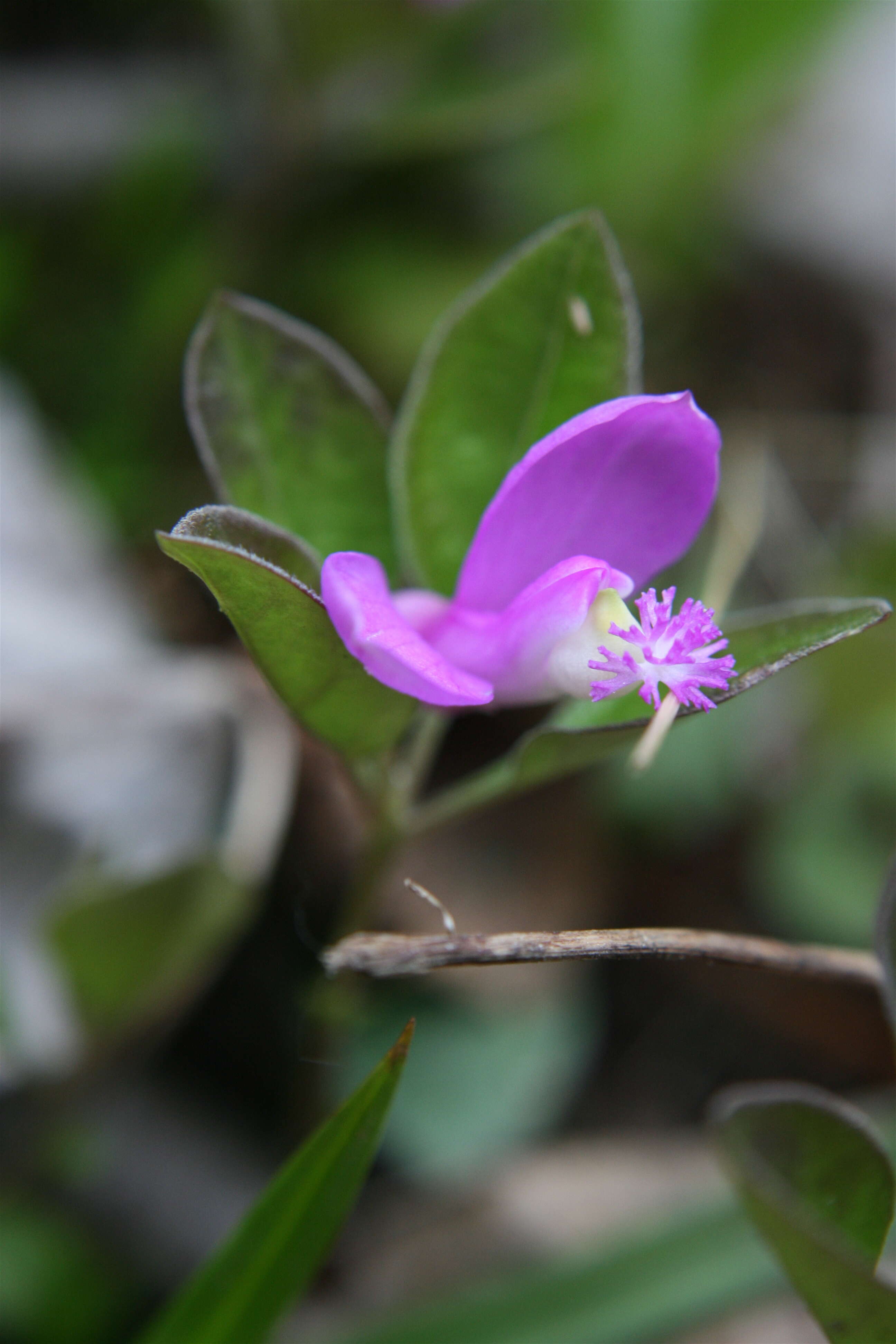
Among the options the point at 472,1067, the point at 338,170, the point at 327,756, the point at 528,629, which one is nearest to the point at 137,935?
the point at 327,756

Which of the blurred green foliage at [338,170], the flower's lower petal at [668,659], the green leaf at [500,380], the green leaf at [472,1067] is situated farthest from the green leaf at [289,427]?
the blurred green foliage at [338,170]

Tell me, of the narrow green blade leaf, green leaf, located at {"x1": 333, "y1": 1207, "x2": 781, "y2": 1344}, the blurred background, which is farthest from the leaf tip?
green leaf, located at {"x1": 333, "y1": 1207, "x2": 781, "y2": 1344}

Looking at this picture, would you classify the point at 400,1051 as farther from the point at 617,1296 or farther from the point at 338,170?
the point at 338,170

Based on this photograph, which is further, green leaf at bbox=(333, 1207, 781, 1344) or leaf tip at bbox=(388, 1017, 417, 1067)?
green leaf at bbox=(333, 1207, 781, 1344)

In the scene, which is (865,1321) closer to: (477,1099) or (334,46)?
(477,1099)

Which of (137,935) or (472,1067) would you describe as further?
(472,1067)

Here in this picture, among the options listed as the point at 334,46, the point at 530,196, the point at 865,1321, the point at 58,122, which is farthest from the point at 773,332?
the point at 865,1321

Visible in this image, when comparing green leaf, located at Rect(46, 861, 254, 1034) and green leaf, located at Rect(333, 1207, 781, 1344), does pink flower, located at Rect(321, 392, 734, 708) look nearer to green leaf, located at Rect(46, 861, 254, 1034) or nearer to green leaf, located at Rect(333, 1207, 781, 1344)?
green leaf, located at Rect(46, 861, 254, 1034)
